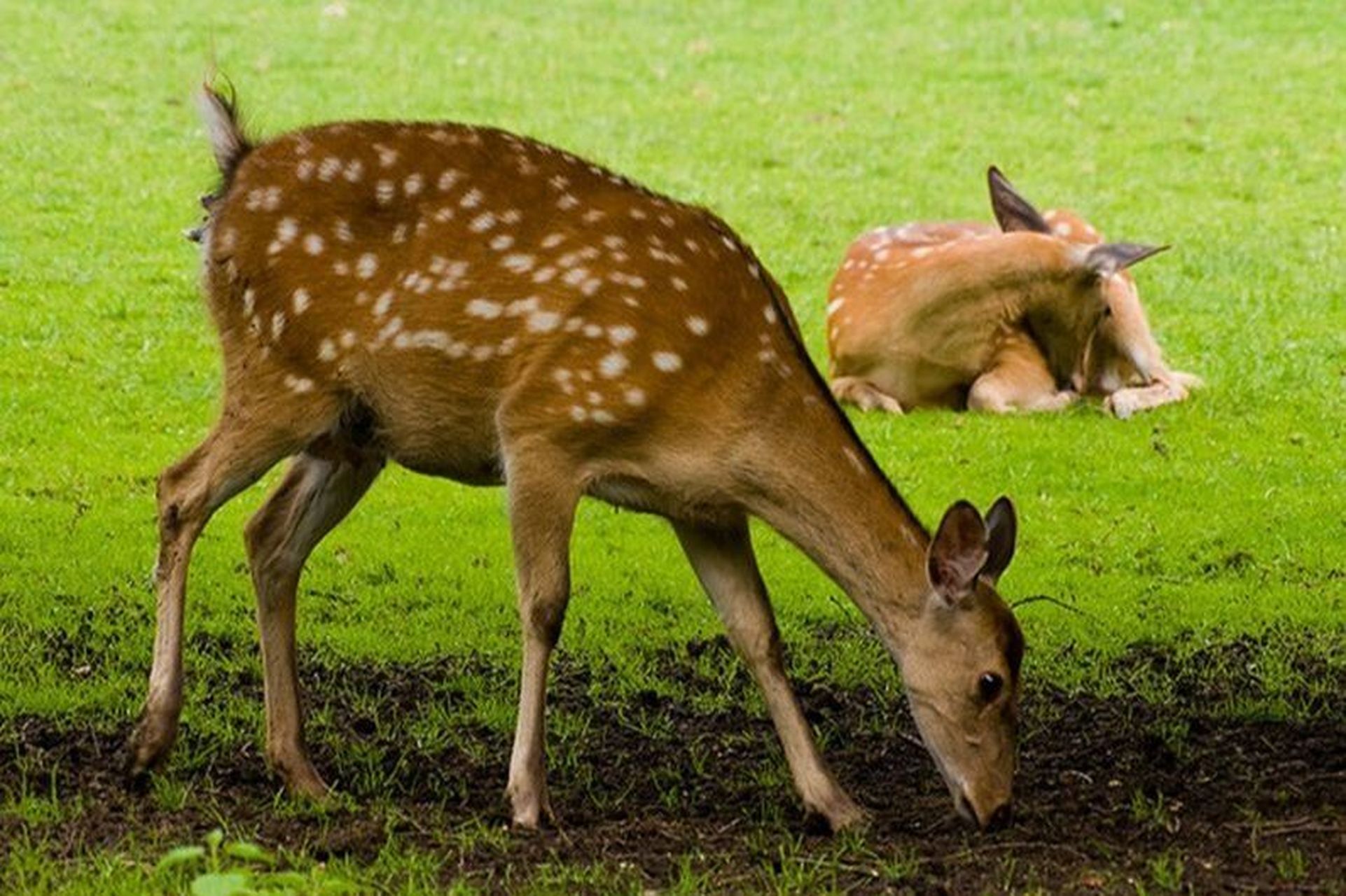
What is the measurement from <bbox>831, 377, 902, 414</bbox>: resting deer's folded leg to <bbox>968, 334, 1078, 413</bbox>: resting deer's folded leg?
14.9 inches

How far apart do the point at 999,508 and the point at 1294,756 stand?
1320mm

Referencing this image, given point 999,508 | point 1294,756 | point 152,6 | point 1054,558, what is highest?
point 999,508

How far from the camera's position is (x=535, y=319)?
260 inches

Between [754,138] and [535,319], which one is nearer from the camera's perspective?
[535,319]

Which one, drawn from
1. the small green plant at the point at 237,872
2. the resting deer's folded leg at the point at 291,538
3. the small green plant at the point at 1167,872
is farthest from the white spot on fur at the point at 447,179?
the small green plant at the point at 1167,872

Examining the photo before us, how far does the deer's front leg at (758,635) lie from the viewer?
6543 mm

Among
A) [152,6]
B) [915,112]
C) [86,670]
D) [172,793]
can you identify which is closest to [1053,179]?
[915,112]

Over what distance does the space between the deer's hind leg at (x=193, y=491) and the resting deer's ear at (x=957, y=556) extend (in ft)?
5.24

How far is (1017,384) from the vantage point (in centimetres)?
1223

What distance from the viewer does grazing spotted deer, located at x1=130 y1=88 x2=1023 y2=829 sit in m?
6.43

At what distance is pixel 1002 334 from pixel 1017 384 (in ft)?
0.92

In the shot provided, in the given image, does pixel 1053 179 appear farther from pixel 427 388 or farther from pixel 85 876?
pixel 85 876

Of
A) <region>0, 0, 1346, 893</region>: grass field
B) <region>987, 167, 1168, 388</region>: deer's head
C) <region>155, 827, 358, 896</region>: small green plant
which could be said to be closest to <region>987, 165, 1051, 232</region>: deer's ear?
<region>987, 167, 1168, 388</region>: deer's head

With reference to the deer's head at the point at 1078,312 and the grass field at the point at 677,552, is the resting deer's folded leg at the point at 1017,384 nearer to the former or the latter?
the deer's head at the point at 1078,312
